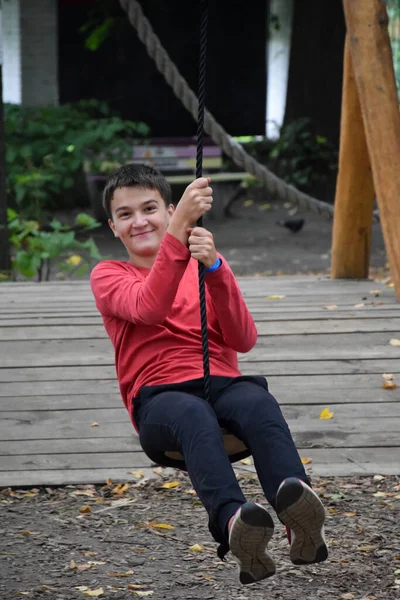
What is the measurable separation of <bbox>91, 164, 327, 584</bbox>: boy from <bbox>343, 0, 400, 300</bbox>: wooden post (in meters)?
2.57

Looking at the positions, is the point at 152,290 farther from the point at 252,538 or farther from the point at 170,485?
the point at 170,485

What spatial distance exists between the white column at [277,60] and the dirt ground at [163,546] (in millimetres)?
12782

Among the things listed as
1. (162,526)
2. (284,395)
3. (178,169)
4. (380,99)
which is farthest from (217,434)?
(178,169)

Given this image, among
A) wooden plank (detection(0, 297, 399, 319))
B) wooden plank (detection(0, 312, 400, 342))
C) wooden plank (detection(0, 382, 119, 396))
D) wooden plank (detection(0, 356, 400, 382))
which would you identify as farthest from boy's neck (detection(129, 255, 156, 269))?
wooden plank (detection(0, 297, 399, 319))

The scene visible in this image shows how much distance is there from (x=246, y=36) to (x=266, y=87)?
865 mm

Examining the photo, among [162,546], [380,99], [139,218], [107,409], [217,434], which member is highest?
[380,99]

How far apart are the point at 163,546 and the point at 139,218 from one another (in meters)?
1.15

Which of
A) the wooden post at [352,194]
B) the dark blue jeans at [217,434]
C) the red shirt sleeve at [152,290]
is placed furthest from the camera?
the wooden post at [352,194]

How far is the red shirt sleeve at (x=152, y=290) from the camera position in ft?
9.38

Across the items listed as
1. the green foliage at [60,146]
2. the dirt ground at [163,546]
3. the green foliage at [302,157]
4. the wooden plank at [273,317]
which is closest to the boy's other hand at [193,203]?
the dirt ground at [163,546]

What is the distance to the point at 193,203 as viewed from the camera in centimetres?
281

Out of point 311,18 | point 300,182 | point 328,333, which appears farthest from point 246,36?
point 328,333

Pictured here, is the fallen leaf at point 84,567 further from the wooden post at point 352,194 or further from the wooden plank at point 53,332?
the wooden post at point 352,194

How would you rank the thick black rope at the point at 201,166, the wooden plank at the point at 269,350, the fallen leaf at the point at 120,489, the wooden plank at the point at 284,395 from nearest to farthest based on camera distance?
the thick black rope at the point at 201,166 < the fallen leaf at the point at 120,489 < the wooden plank at the point at 284,395 < the wooden plank at the point at 269,350
